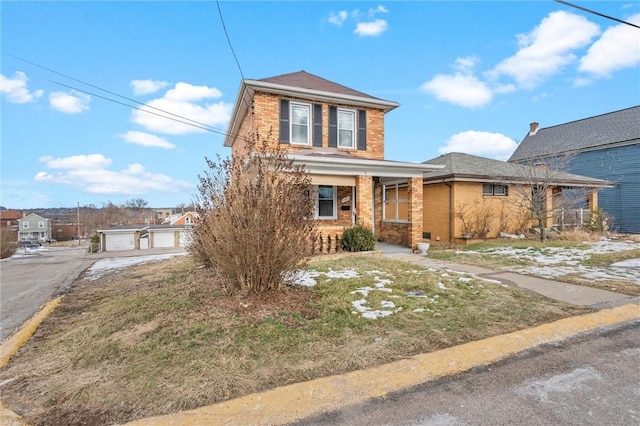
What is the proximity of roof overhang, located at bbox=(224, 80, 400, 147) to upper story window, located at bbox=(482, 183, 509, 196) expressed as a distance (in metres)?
5.27

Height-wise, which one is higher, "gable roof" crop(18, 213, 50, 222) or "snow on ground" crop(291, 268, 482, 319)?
"gable roof" crop(18, 213, 50, 222)

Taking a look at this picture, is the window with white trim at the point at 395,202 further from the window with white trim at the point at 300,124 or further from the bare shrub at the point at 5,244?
the bare shrub at the point at 5,244

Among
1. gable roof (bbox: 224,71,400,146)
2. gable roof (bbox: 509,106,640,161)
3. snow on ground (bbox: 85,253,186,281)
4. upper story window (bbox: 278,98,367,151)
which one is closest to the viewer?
snow on ground (bbox: 85,253,186,281)

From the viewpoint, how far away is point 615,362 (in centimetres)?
299

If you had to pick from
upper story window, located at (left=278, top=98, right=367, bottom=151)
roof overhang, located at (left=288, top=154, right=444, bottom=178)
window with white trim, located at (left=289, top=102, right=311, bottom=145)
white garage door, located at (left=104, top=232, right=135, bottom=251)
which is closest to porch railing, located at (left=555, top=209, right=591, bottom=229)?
roof overhang, located at (left=288, top=154, right=444, bottom=178)

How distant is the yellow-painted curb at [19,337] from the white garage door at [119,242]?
28.0m

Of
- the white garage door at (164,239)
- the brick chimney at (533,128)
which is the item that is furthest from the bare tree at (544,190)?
the white garage door at (164,239)

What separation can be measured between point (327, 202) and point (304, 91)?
13.9 ft

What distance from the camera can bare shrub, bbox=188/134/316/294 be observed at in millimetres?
4348

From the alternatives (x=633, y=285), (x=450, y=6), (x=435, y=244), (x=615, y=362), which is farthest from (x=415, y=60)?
(x=615, y=362)

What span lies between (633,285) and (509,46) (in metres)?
10.6

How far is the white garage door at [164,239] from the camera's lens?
30859mm

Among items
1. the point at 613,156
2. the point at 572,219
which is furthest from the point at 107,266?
the point at 613,156

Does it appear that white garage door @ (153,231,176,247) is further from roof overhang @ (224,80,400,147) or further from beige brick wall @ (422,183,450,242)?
beige brick wall @ (422,183,450,242)
